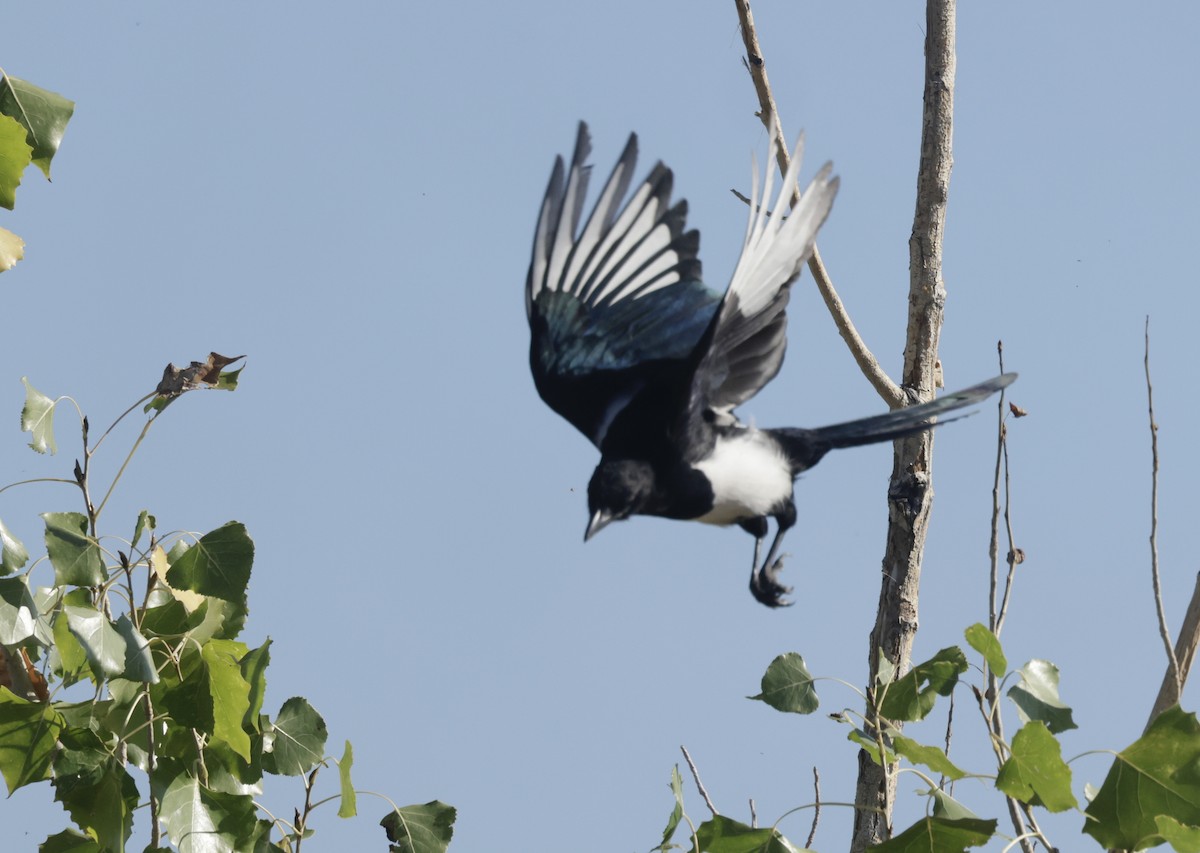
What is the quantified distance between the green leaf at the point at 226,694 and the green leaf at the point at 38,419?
19.3 inches

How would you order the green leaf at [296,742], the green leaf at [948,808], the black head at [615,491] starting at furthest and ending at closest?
the black head at [615,491], the green leaf at [296,742], the green leaf at [948,808]

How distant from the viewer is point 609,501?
3.13 metres

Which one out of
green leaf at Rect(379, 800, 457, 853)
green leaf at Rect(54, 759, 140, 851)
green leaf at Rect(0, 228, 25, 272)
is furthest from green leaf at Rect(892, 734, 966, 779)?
green leaf at Rect(0, 228, 25, 272)

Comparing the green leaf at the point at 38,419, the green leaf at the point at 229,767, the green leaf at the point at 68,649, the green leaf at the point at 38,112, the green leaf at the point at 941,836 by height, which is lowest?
the green leaf at the point at 229,767

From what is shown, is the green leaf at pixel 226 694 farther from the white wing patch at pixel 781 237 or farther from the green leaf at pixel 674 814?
the white wing patch at pixel 781 237

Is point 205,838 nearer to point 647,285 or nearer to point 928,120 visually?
point 647,285

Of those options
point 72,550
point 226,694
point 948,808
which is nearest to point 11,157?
point 72,550

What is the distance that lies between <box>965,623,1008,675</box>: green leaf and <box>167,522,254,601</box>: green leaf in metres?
1.28

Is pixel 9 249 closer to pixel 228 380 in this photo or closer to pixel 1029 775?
pixel 228 380

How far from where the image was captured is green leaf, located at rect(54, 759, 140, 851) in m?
2.42

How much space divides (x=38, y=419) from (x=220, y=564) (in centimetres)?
43

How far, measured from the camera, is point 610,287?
3.82 metres

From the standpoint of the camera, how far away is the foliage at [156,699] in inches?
94.3

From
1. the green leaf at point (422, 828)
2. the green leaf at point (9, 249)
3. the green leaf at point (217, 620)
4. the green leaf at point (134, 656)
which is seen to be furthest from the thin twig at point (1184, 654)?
the green leaf at point (9, 249)
